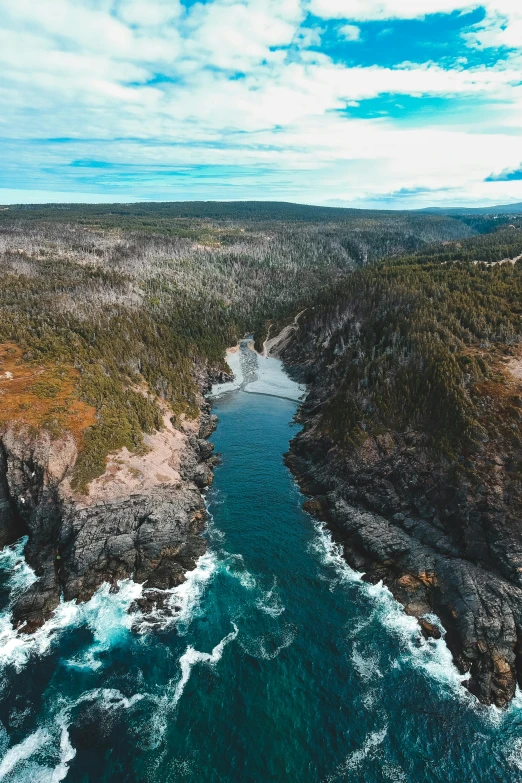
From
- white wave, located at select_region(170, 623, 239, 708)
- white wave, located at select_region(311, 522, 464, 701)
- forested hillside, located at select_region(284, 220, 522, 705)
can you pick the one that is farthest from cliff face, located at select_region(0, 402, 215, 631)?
forested hillside, located at select_region(284, 220, 522, 705)

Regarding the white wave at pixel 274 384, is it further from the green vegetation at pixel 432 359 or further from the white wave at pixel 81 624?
the white wave at pixel 81 624

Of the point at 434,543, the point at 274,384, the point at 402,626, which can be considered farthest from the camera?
the point at 274,384

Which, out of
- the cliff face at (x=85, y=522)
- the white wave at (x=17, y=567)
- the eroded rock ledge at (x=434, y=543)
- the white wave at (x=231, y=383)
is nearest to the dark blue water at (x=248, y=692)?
the white wave at (x=17, y=567)

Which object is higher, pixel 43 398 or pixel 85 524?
pixel 43 398

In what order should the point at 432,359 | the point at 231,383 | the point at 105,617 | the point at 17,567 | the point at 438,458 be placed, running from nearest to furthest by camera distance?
the point at 105,617 < the point at 17,567 < the point at 438,458 < the point at 432,359 < the point at 231,383

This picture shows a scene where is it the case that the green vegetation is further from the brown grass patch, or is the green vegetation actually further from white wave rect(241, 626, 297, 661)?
the brown grass patch

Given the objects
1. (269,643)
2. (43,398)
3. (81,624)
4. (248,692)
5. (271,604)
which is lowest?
(81,624)

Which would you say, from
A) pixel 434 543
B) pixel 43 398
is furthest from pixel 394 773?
pixel 43 398

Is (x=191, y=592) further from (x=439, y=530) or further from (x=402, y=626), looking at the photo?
(x=439, y=530)
